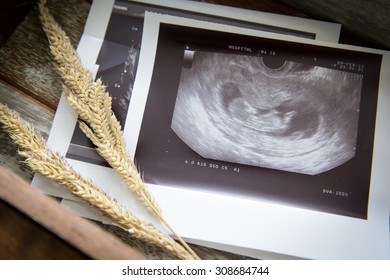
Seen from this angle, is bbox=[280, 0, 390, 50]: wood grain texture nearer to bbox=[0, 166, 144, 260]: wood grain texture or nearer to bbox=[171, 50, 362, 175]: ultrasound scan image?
bbox=[171, 50, 362, 175]: ultrasound scan image

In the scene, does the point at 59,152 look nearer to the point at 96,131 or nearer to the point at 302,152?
the point at 96,131

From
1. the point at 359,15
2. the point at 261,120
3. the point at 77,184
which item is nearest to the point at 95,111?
the point at 77,184

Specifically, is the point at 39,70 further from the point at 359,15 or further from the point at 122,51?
the point at 359,15

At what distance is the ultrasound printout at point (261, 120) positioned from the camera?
485mm

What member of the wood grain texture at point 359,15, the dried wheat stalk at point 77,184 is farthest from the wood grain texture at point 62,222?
the wood grain texture at point 359,15

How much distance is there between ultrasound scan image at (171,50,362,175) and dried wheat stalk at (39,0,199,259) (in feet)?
0.25

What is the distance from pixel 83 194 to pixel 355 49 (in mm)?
362

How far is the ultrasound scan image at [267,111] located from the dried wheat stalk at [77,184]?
4.6 inches

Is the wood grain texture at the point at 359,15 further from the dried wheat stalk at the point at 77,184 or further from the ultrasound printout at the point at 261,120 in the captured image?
the dried wheat stalk at the point at 77,184

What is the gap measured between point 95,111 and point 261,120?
19cm

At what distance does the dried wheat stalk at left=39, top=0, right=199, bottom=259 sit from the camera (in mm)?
445

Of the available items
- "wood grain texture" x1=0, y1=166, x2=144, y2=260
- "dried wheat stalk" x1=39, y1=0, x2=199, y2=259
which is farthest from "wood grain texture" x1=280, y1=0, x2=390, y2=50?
"wood grain texture" x1=0, y1=166, x2=144, y2=260

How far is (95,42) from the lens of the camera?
52 centimetres

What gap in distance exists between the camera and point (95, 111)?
1.51 ft
